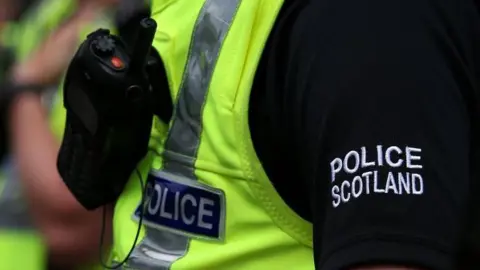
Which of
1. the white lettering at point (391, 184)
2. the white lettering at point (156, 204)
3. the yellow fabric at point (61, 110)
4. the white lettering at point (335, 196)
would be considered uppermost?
the yellow fabric at point (61, 110)

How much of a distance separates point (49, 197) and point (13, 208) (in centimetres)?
16

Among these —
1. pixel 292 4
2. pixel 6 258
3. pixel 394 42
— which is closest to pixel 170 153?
pixel 292 4

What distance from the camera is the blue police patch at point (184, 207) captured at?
0.92 m

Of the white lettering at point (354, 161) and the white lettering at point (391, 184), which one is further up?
the white lettering at point (354, 161)

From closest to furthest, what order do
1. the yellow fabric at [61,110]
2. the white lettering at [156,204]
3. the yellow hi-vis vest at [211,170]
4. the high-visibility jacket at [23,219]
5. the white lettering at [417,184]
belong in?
the white lettering at [417,184]
the yellow hi-vis vest at [211,170]
the white lettering at [156,204]
the yellow fabric at [61,110]
the high-visibility jacket at [23,219]

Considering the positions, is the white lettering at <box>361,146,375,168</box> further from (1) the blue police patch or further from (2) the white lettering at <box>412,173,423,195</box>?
A: (1) the blue police patch

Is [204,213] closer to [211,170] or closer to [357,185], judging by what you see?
[211,170]

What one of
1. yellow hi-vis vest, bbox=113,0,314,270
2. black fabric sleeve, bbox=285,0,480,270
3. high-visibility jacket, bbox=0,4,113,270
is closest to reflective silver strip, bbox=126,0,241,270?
yellow hi-vis vest, bbox=113,0,314,270

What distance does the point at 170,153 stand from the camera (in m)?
0.98

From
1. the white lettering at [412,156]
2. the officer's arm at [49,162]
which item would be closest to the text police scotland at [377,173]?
the white lettering at [412,156]

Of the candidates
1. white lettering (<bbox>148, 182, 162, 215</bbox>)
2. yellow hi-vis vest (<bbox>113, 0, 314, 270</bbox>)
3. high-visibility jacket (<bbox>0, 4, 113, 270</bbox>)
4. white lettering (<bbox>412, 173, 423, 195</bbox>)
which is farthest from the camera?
high-visibility jacket (<bbox>0, 4, 113, 270</bbox>)

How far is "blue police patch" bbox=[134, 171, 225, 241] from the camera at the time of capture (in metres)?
0.92

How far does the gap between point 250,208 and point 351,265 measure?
0.70 ft

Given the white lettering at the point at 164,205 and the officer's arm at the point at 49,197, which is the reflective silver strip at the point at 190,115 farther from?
the officer's arm at the point at 49,197
